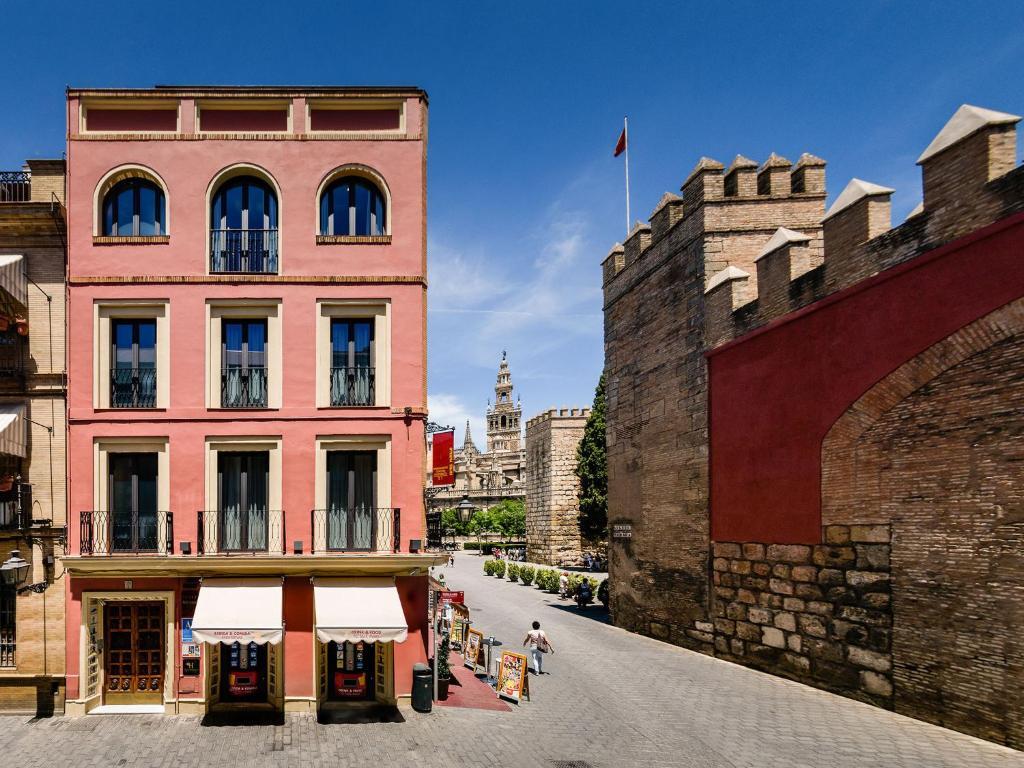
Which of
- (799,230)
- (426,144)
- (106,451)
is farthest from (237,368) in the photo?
(799,230)

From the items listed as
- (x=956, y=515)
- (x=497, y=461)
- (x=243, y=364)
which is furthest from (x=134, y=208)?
(x=497, y=461)

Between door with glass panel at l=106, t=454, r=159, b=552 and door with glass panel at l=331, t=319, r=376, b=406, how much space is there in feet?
14.0

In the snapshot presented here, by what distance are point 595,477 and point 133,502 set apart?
33.8 meters

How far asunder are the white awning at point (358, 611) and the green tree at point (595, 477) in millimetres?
31541

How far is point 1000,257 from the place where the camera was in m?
11.1

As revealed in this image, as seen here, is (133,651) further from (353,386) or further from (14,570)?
(353,386)

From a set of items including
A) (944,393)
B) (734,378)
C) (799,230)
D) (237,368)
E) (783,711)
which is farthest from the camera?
(799,230)

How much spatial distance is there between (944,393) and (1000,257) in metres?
2.50

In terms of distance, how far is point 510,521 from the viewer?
77.5m

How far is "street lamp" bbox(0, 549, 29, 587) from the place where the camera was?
13.2 metres

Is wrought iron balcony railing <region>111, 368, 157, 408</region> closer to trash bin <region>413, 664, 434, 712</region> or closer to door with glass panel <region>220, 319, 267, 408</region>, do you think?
door with glass panel <region>220, 319, 267, 408</region>

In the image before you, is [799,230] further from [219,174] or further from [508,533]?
[508,533]

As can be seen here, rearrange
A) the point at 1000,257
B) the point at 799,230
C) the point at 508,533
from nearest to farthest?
the point at 1000,257, the point at 799,230, the point at 508,533

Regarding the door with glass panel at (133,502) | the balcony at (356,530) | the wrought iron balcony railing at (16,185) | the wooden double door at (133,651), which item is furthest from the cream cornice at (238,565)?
the wrought iron balcony railing at (16,185)
